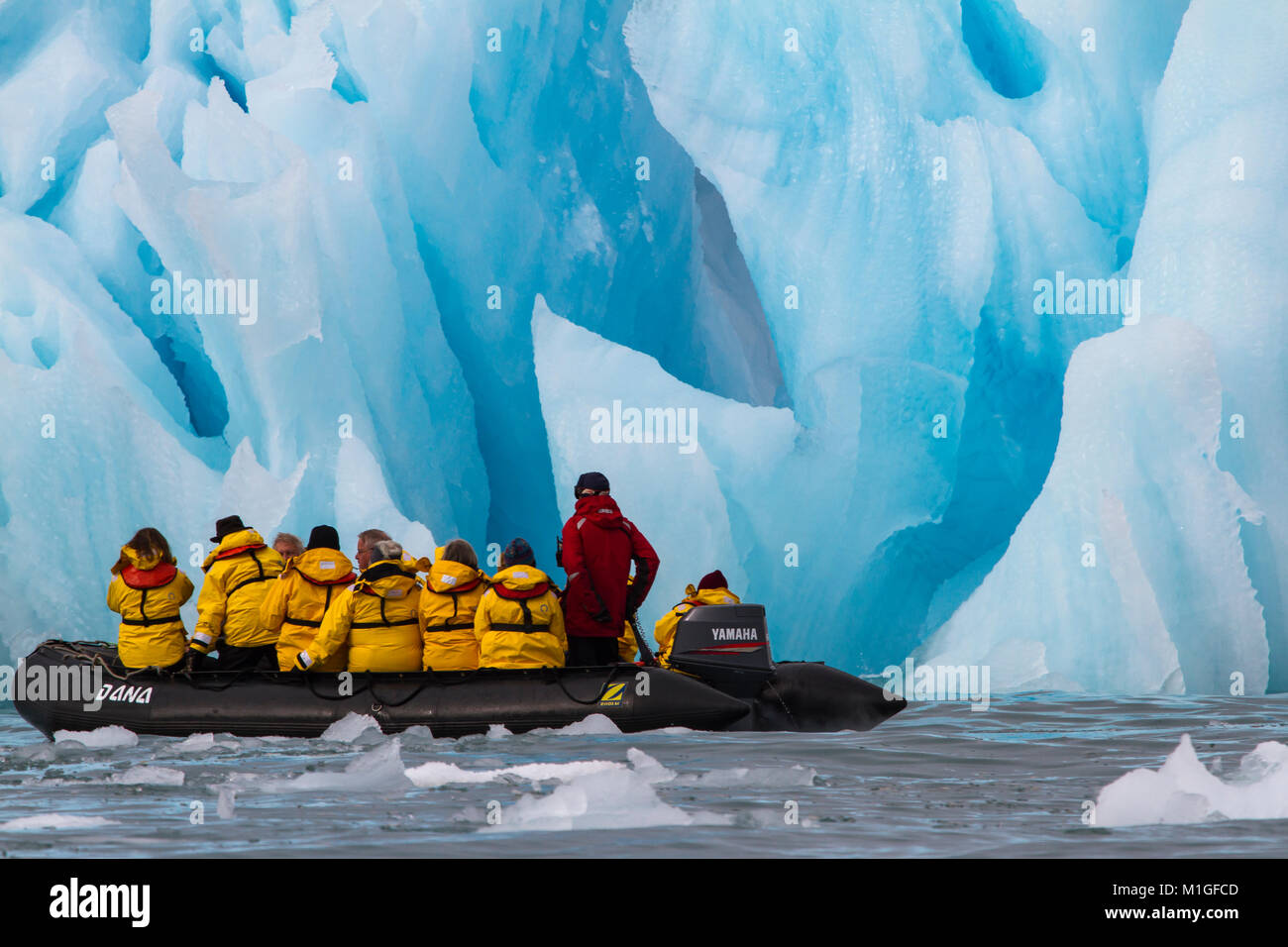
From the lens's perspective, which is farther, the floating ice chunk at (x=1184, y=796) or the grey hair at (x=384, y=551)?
the grey hair at (x=384, y=551)

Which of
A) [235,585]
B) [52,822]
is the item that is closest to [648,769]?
[52,822]

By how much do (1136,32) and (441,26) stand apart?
658 centimetres

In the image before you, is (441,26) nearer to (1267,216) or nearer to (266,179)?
(266,179)

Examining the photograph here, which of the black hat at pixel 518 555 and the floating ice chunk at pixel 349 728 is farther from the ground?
the black hat at pixel 518 555

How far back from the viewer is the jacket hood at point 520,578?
8.04 m

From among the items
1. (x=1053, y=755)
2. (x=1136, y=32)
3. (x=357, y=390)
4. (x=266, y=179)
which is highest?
(x=1136, y=32)

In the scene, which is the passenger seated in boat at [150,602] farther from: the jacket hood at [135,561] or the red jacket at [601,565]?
the red jacket at [601,565]

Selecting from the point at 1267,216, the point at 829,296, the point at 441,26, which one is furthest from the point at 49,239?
the point at 1267,216

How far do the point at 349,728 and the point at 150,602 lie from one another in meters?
1.53

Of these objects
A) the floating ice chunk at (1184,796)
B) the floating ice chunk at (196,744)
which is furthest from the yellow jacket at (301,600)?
the floating ice chunk at (1184,796)

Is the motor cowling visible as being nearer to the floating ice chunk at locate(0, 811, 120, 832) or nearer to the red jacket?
the red jacket

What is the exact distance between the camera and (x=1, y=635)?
11727 millimetres

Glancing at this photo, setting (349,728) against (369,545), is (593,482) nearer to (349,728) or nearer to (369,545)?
(369,545)

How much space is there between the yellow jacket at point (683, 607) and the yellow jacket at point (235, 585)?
2.55 metres
